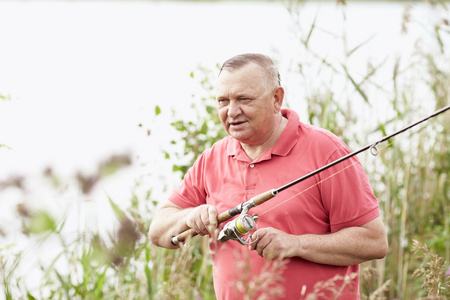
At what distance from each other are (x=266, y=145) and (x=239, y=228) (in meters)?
0.42

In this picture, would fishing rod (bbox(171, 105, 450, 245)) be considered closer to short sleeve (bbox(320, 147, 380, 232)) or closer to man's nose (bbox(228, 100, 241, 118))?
short sleeve (bbox(320, 147, 380, 232))

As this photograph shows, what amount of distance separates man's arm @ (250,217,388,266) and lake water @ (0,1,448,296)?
60 centimetres

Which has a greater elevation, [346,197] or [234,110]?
[234,110]

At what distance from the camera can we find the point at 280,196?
6.75 feet

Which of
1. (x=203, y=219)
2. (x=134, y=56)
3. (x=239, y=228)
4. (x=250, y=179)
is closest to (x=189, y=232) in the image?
(x=203, y=219)

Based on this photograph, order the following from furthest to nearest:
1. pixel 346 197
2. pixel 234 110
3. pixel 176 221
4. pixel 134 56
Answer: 1. pixel 134 56
2. pixel 176 221
3. pixel 234 110
4. pixel 346 197

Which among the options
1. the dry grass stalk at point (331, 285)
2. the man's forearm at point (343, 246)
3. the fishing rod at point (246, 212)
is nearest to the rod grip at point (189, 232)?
the fishing rod at point (246, 212)

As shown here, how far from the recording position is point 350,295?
2027 mm

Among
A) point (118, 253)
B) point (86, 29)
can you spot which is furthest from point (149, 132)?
point (86, 29)

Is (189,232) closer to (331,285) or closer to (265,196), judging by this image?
(265,196)

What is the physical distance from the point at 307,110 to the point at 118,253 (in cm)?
264

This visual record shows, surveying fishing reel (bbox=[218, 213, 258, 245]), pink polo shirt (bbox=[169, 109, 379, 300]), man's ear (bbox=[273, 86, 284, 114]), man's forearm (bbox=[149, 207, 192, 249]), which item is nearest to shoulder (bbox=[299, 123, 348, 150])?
pink polo shirt (bbox=[169, 109, 379, 300])

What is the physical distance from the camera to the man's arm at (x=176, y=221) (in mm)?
1988

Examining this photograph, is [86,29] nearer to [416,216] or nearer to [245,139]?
[416,216]
